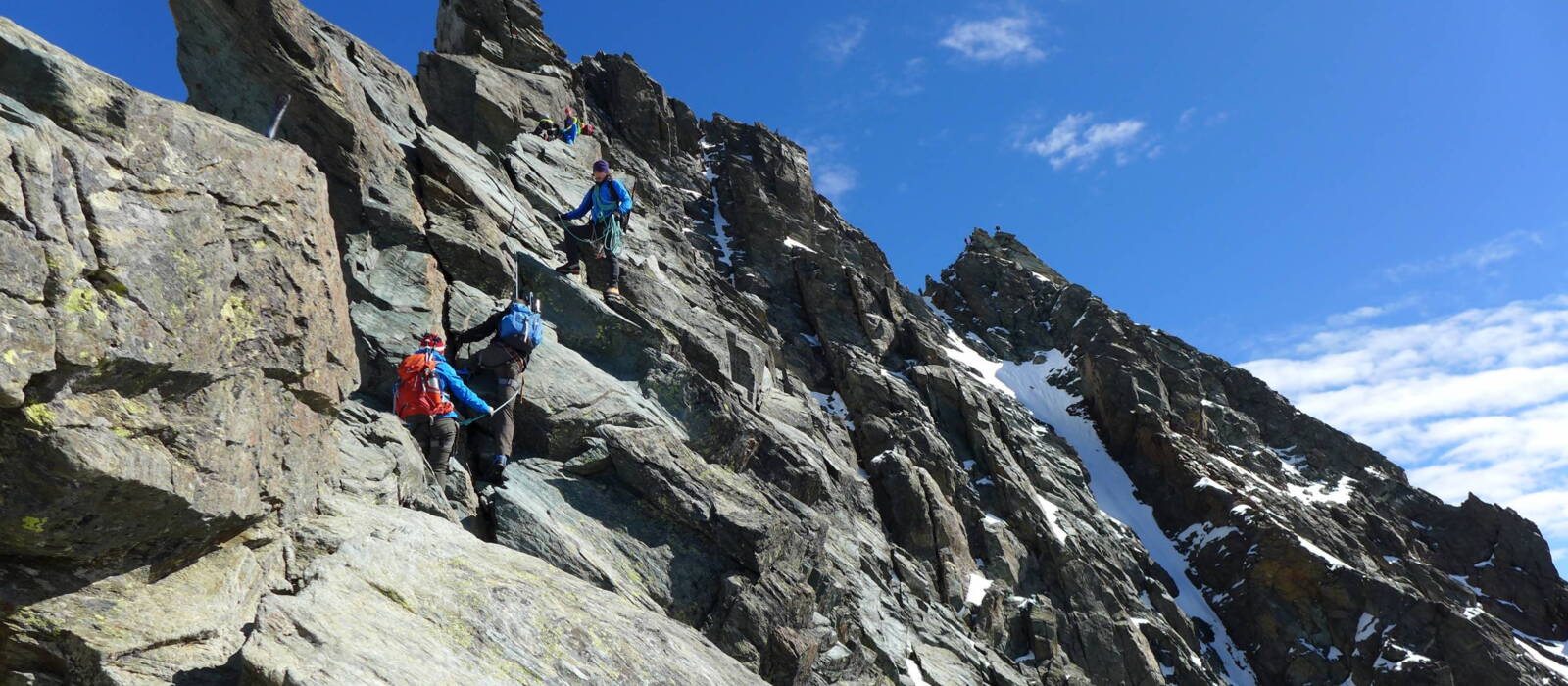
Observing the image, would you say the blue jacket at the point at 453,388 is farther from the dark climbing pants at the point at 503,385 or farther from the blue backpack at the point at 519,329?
the blue backpack at the point at 519,329

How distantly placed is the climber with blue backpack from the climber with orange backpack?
84 cm

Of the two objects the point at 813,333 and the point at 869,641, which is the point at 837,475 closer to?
the point at 869,641

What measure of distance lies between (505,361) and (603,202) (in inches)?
353

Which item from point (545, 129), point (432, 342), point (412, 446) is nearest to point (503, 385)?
point (432, 342)

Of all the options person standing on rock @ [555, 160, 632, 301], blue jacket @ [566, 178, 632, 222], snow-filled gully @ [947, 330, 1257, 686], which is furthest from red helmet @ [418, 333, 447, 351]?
snow-filled gully @ [947, 330, 1257, 686]

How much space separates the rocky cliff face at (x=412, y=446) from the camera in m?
7.68

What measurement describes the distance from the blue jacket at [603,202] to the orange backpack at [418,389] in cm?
999

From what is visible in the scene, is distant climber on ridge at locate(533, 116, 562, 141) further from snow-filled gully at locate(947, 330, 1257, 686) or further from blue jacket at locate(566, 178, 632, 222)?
snow-filled gully at locate(947, 330, 1257, 686)

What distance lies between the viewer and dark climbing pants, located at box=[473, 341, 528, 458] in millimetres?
14961

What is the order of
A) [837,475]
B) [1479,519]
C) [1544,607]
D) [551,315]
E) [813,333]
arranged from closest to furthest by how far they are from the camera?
[551,315] → [837,475] → [813,333] → [1544,607] → [1479,519]

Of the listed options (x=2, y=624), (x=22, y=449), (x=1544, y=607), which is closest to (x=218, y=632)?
(x=2, y=624)

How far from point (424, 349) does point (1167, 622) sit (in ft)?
141

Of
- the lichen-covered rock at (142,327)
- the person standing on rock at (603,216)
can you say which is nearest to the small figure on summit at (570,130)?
the person standing on rock at (603,216)

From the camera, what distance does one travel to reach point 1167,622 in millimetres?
46938
